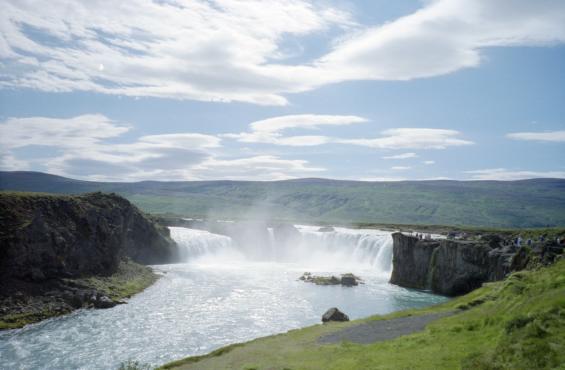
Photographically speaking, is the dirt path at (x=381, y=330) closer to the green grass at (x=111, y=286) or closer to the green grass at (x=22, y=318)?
the green grass at (x=22, y=318)

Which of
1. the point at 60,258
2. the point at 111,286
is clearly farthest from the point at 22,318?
the point at 111,286

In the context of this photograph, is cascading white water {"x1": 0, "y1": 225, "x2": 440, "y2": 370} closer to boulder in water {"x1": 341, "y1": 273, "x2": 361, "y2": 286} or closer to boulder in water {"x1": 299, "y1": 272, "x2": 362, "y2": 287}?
boulder in water {"x1": 299, "y1": 272, "x2": 362, "y2": 287}

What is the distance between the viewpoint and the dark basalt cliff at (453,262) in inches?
2280

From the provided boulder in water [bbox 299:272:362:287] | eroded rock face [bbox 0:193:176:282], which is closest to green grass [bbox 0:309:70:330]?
eroded rock face [bbox 0:193:176:282]

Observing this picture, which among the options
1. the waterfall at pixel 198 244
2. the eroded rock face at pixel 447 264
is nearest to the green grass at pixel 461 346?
the eroded rock face at pixel 447 264

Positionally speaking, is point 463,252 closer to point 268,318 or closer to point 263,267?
point 268,318

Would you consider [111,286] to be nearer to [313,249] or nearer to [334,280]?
[334,280]

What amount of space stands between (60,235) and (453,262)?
59.3m

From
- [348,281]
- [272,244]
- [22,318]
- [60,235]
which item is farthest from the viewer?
[272,244]

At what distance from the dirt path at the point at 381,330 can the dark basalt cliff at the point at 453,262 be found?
63.3ft

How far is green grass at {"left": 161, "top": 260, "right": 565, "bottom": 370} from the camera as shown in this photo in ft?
53.1

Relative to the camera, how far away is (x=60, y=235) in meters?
64.6

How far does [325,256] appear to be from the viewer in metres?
110

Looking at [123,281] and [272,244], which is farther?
[272,244]
